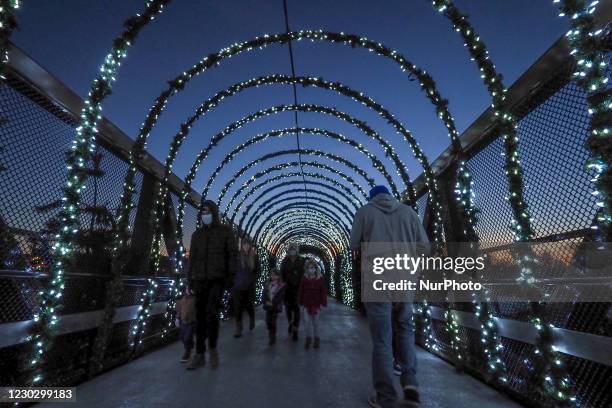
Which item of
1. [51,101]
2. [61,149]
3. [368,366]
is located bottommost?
[368,366]

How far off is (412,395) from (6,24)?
4.76m

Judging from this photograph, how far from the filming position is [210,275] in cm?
471

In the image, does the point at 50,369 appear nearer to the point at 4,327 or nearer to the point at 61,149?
the point at 4,327

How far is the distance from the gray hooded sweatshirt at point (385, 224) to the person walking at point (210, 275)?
2073 mm

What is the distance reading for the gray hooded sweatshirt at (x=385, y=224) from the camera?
342 cm

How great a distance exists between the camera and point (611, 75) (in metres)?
2.49

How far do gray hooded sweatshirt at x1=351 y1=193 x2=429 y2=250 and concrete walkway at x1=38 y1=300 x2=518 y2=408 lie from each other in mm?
1548

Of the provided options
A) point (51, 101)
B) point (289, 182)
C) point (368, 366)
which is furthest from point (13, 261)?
point (289, 182)

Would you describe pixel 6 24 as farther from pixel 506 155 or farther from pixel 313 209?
pixel 313 209

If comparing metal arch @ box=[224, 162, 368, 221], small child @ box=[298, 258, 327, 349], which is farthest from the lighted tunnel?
metal arch @ box=[224, 162, 368, 221]

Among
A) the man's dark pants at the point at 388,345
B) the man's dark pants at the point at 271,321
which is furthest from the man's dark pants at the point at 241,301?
the man's dark pants at the point at 388,345

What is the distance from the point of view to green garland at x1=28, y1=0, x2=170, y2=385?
3.39 meters

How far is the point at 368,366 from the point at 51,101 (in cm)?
515

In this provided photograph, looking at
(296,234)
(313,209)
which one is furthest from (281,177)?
(296,234)
